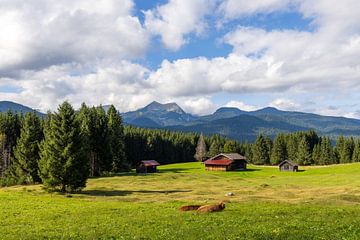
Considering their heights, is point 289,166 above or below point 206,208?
below

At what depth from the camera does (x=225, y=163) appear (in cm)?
13500

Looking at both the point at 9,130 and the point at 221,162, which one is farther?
the point at 221,162

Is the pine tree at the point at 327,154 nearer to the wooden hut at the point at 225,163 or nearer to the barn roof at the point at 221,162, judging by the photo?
the wooden hut at the point at 225,163

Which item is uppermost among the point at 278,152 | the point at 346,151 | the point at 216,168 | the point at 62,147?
the point at 62,147

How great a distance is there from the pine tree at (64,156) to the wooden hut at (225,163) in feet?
263

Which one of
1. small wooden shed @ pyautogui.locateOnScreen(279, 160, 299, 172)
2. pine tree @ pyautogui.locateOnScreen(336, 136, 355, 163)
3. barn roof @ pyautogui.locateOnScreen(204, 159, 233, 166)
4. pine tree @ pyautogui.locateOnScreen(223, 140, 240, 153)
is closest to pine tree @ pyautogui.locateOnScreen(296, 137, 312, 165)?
pine tree @ pyautogui.locateOnScreen(336, 136, 355, 163)

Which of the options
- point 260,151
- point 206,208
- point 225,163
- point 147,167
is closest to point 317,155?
point 260,151

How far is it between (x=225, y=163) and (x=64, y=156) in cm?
8449

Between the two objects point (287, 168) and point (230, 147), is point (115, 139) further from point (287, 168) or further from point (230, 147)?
point (230, 147)

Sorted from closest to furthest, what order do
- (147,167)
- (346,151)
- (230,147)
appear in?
(147,167) → (346,151) → (230,147)

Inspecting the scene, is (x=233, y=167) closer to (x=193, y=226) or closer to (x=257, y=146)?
(x=257, y=146)

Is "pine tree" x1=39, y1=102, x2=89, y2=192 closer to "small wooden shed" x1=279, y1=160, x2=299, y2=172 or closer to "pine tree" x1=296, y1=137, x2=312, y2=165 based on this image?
"small wooden shed" x1=279, y1=160, x2=299, y2=172

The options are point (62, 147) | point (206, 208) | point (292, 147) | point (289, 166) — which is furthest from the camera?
point (292, 147)

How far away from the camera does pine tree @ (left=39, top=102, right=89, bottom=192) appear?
5856 centimetres
